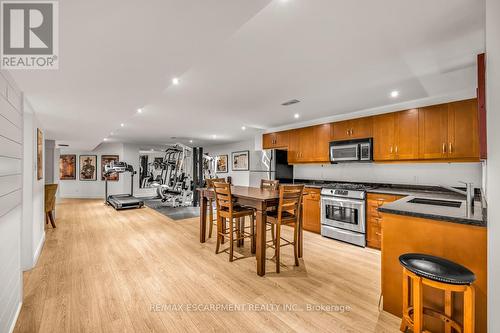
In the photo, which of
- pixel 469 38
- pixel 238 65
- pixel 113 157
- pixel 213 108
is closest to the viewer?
pixel 469 38

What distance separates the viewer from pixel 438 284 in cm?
146

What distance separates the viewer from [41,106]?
2998 mm

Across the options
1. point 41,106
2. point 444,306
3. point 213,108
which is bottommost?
point 444,306

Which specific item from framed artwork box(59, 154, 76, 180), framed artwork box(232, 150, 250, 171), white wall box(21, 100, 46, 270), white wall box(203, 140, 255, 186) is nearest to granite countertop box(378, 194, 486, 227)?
white wall box(21, 100, 46, 270)

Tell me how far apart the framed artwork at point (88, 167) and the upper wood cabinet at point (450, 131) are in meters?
11.4

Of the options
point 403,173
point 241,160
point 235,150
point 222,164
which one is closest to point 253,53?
point 403,173

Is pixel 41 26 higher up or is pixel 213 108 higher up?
pixel 213 108

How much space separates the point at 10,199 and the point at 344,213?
4.34 m

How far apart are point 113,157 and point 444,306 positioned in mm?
11039

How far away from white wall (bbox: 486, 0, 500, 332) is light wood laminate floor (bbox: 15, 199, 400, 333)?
791mm

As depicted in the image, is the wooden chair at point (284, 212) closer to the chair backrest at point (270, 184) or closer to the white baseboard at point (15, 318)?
the chair backrest at point (270, 184)

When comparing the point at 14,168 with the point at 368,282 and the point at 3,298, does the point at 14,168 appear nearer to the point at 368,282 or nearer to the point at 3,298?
the point at 3,298

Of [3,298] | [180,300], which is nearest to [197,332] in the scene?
[180,300]

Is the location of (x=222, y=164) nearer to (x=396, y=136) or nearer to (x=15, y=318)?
(x=396, y=136)
